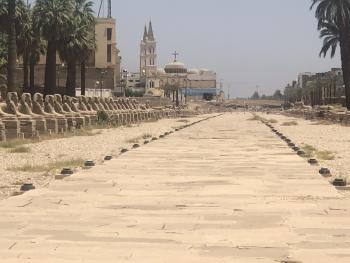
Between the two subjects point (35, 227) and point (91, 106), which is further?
point (91, 106)

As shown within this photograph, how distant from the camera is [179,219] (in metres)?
6.99

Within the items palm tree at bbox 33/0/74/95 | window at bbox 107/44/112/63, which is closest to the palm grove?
palm tree at bbox 33/0/74/95

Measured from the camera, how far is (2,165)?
14.0 m

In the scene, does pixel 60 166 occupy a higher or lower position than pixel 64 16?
lower

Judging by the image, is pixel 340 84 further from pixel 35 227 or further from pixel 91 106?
pixel 35 227

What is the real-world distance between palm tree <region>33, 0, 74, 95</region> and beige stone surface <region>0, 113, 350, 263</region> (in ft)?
129

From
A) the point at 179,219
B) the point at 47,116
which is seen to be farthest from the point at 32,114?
the point at 179,219

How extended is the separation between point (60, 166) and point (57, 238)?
300 inches

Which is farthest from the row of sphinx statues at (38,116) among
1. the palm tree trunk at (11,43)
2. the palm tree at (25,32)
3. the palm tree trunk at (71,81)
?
the palm tree at (25,32)

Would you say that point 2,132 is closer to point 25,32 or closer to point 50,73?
point 50,73

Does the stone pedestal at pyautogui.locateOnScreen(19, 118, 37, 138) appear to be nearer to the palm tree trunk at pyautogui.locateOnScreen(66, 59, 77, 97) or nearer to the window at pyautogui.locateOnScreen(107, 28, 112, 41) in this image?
the palm tree trunk at pyautogui.locateOnScreen(66, 59, 77, 97)

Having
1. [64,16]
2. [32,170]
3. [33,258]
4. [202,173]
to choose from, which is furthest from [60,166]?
[64,16]

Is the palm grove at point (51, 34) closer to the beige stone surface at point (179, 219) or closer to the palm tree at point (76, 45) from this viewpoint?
the palm tree at point (76, 45)

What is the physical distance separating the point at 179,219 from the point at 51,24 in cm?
4618
